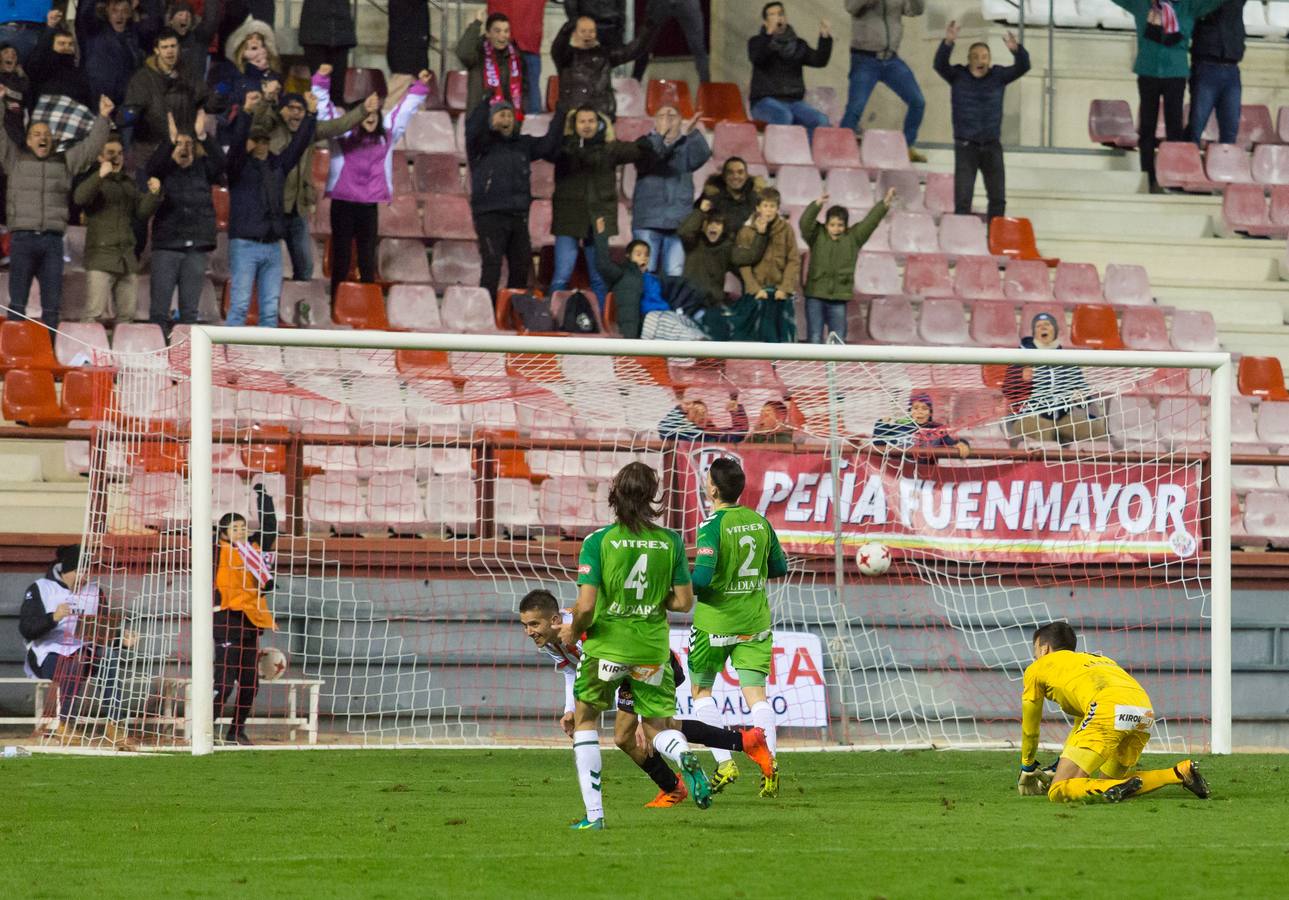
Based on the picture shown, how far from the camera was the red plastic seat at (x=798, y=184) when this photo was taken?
18.2 meters

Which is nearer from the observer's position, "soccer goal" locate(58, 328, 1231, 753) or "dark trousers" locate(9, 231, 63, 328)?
"soccer goal" locate(58, 328, 1231, 753)

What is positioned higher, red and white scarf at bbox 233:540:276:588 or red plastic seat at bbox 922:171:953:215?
red plastic seat at bbox 922:171:953:215

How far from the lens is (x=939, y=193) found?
18766 mm

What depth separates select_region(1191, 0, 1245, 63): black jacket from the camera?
18656 mm

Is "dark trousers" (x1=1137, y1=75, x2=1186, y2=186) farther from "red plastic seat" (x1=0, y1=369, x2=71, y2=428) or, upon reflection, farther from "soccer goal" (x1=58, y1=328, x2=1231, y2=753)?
"red plastic seat" (x1=0, y1=369, x2=71, y2=428)

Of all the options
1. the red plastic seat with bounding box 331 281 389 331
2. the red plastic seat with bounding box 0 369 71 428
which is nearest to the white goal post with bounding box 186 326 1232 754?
the red plastic seat with bounding box 0 369 71 428

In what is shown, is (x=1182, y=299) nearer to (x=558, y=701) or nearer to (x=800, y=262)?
(x=800, y=262)

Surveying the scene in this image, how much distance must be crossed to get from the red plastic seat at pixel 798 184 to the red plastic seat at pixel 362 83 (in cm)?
377

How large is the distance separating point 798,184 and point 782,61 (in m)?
1.22

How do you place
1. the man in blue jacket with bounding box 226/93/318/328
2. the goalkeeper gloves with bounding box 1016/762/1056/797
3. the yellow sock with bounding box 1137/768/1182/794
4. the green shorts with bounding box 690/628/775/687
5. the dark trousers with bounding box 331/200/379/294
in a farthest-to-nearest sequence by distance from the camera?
the dark trousers with bounding box 331/200/379/294 < the man in blue jacket with bounding box 226/93/318/328 < the green shorts with bounding box 690/628/775/687 < the goalkeeper gloves with bounding box 1016/762/1056/797 < the yellow sock with bounding box 1137/768/1182/794

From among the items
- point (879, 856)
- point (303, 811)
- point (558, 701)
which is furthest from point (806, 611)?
point (879, 856)

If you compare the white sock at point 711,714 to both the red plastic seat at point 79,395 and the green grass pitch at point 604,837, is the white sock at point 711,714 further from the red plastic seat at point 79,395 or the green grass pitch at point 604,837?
the red plastic seat at point 79,395

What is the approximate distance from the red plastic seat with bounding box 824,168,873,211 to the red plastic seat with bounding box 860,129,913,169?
441 millimetres

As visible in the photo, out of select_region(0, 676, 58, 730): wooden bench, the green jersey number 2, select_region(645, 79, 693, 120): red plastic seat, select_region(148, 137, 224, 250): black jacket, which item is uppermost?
select_region(645, 79, 693, 120): red plastic seat
